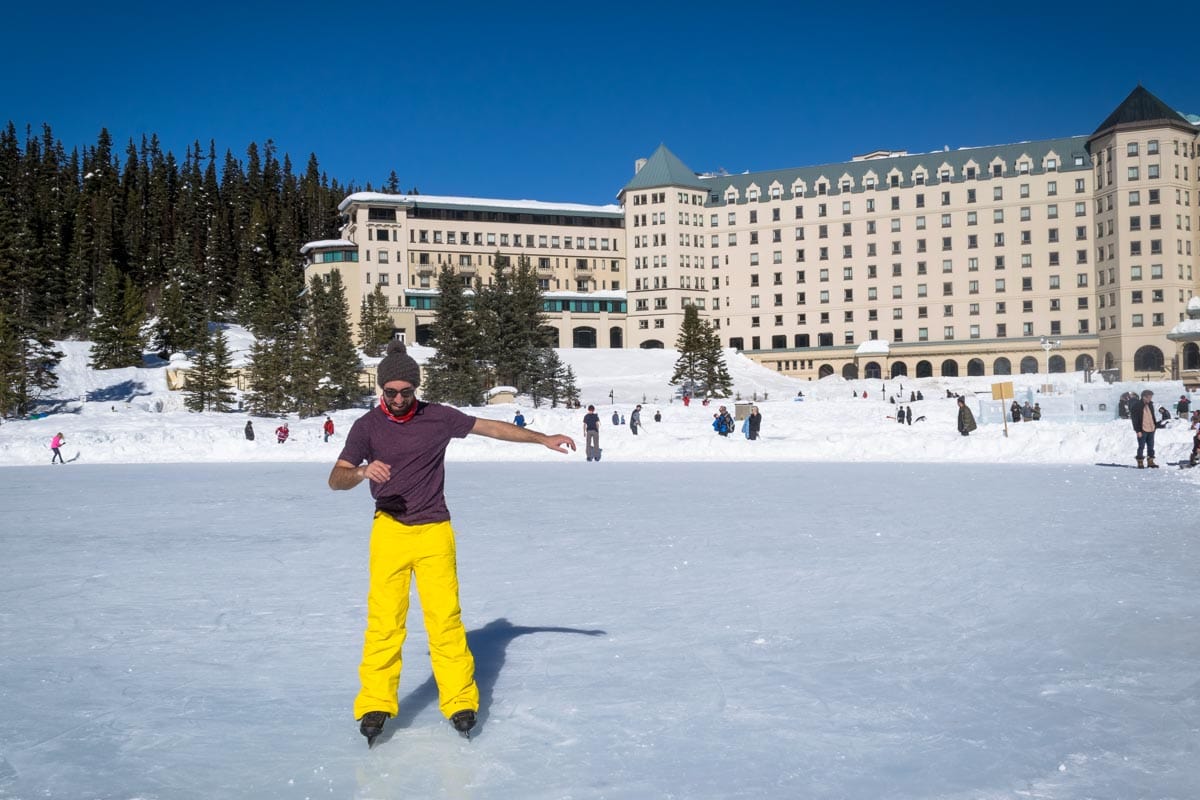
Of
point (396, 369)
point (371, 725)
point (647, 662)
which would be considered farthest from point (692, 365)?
point (371, 725)

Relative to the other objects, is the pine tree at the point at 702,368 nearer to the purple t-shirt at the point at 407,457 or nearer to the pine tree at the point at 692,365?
the pine tree at the point at 692,365

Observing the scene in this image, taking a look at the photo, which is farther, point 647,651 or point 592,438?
point 592,438

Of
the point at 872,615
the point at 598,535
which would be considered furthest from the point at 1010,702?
the point at 598,535

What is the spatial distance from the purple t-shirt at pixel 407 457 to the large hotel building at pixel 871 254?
85.3m

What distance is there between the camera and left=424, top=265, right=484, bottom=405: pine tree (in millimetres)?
58875

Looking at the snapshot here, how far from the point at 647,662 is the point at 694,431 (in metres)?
28.0

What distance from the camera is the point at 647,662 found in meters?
5.61

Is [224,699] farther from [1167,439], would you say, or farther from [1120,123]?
[1120,123]

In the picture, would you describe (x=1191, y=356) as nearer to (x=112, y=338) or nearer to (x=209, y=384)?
(x=209, y=384)

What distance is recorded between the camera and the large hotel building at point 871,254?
270 ft

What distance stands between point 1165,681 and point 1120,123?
9330cm

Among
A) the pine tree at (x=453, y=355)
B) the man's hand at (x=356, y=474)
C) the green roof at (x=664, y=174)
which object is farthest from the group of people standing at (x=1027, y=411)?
the green roof at (x=664, y=174)

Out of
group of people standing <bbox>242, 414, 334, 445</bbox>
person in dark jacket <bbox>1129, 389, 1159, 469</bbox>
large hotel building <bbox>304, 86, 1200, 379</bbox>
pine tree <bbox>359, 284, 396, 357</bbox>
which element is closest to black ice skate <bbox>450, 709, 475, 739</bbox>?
person in dark jacket <bbox>1129, 389, 1159, 469</bbox>

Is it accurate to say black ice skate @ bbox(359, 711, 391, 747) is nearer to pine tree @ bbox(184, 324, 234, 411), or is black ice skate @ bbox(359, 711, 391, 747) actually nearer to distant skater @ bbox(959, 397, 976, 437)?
distant skater @ bbox(959, 397, 976, 437)
